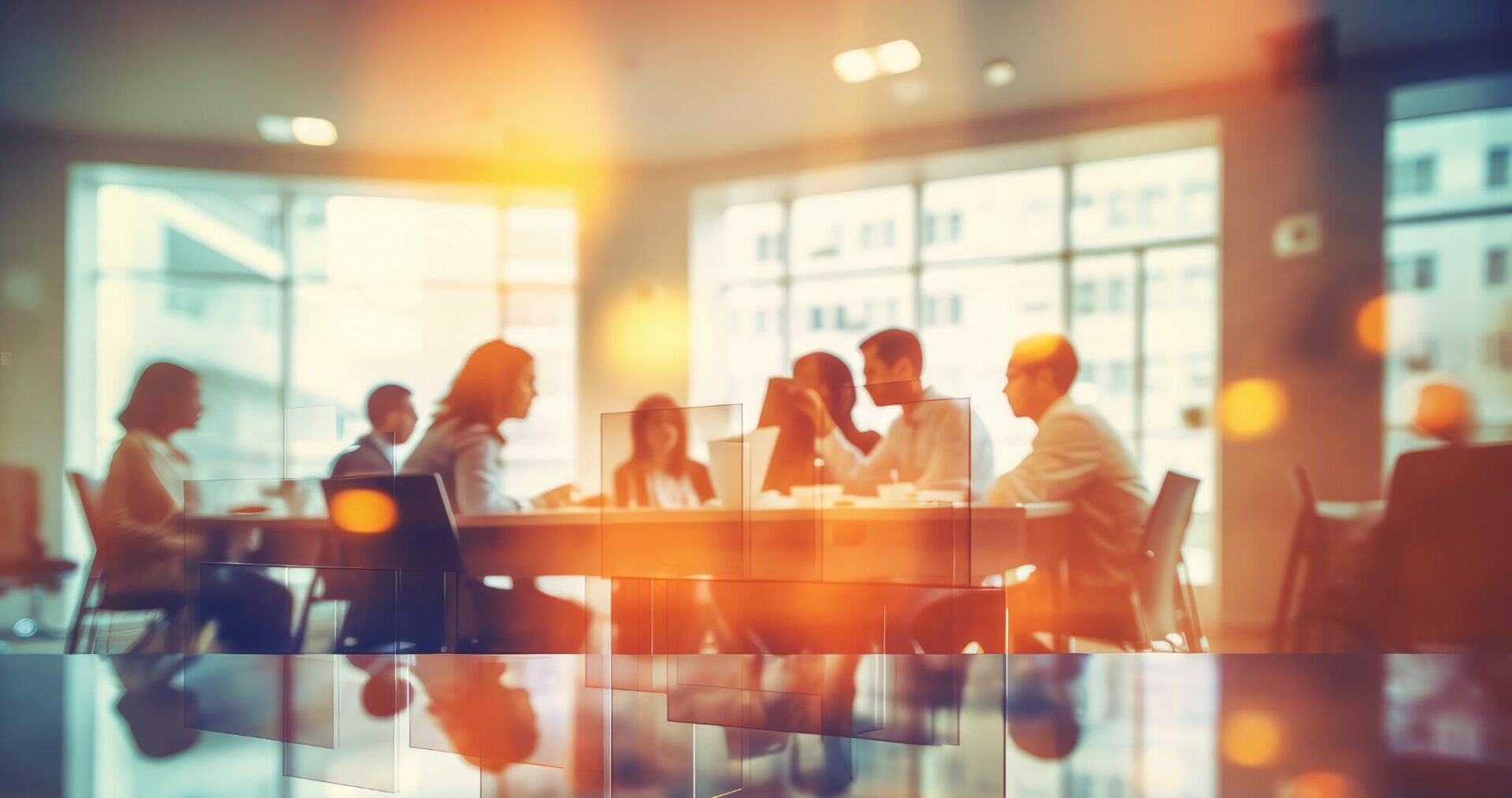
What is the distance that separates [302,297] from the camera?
21.0 ft

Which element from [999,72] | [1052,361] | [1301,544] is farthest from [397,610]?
[999,72]

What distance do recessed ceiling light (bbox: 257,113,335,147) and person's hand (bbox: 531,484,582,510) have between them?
4.06m

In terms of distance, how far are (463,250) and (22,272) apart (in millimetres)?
2855

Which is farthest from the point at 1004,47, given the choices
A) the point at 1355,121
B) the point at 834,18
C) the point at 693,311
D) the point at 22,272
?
the point at 22,272

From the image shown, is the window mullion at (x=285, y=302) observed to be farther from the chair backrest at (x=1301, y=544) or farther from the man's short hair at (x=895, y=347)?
the chair backrest at (x=1301, y=544)

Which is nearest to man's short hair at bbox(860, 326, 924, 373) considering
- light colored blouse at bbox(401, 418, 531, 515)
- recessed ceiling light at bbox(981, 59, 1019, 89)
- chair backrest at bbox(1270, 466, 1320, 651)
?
light colored blouse at bbox(401, 418, 531, 515)

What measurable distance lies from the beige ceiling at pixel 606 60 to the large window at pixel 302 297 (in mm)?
608

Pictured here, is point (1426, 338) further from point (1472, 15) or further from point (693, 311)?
→ point (693, 311)

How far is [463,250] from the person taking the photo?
6688mm

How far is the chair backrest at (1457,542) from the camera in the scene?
8.07 ft

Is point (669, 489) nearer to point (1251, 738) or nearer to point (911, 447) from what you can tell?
point (911, 447)

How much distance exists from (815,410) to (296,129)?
19.4ft

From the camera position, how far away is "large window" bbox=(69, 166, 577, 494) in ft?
19.8

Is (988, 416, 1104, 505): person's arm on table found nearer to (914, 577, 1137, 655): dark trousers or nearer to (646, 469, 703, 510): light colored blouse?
(914, 577, 1137, 655): dark trousers
